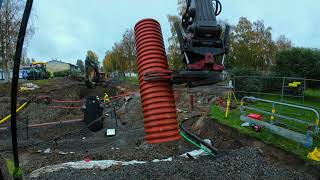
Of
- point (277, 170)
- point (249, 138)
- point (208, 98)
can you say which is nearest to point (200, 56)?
point (277, 170)

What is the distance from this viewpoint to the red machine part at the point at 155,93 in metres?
6.71

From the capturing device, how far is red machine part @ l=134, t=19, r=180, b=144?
6711mm

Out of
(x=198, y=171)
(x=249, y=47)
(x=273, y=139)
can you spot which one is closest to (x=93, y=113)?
(x=273, y=139)

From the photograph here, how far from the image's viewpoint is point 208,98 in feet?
62.0

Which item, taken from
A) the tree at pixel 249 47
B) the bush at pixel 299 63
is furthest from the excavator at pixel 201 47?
the tree at pixel 249 47

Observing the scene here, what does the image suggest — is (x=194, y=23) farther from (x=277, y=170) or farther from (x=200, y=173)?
(x=277, y=170)

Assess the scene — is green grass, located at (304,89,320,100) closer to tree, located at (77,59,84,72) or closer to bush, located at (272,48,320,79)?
bush, located at (272,48,320,79)

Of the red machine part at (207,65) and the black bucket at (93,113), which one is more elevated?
the red machine part at (207,65)

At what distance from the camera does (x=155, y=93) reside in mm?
6691

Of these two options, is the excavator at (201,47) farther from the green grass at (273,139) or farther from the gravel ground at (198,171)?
the green grass at (273,139)

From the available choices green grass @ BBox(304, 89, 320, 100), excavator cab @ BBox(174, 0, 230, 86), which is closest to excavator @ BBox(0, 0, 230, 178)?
excavator cab @ BBox(174, 0, 230, 86)

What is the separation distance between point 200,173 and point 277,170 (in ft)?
5.71

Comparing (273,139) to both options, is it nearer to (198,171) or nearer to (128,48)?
(198,171)

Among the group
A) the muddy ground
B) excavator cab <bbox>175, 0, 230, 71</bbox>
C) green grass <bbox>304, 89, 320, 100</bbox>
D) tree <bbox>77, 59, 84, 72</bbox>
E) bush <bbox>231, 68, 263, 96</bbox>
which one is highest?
tree <bbox>77, 59, 84, 72</bbox>
